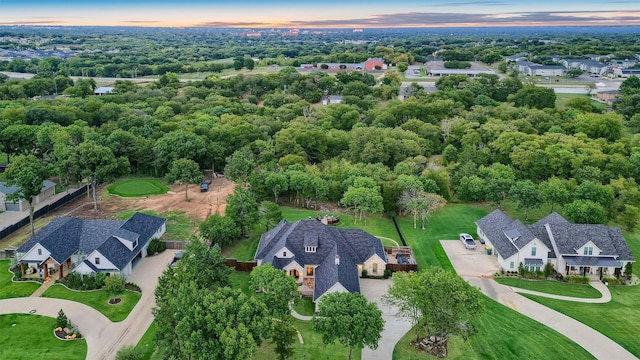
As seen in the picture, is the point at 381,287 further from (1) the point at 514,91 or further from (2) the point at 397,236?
(1) the point at 514,91

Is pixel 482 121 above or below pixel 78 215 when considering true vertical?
above

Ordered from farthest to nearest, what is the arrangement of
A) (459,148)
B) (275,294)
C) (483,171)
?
(459,148) → (483,171) → (275,294)

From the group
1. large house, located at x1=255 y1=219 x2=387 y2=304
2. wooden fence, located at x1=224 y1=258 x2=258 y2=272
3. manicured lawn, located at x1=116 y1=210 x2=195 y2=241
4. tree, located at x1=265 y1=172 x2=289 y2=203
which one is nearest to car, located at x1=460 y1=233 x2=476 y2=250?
large house, located at x1=255 y1=219 x2=387 y2=304

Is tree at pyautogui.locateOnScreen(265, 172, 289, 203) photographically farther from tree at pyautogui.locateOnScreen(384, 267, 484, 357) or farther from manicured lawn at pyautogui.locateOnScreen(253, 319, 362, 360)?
tree at pyautogui.locateOnScreen(384, 267, 484, 357)

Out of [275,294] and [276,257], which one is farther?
[276,257]

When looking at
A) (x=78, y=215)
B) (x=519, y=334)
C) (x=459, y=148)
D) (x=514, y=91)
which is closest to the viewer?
(x=519, y=334)

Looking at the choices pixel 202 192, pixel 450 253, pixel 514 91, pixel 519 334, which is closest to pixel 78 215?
pixel 202 192
